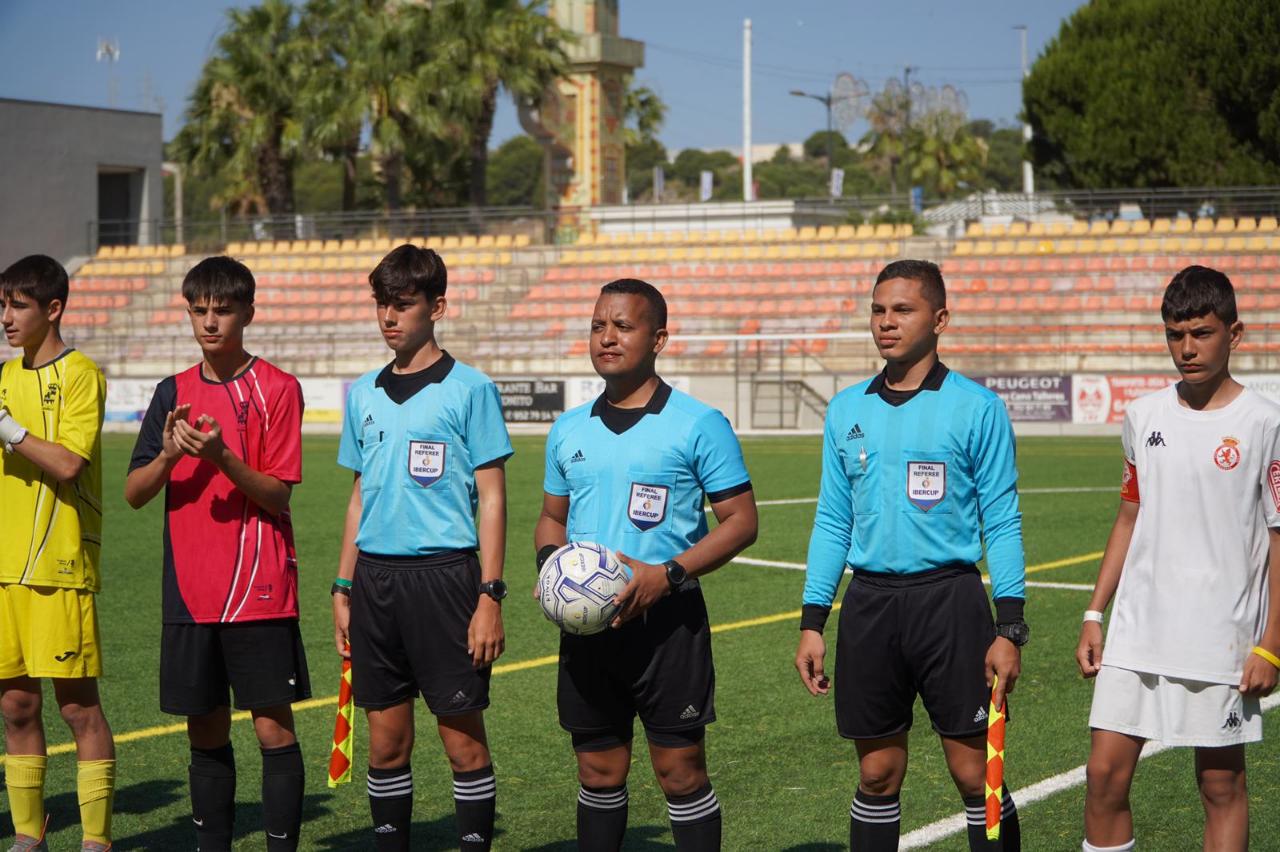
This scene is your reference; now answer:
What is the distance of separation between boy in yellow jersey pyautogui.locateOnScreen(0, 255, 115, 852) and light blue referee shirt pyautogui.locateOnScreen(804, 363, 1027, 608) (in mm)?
2470

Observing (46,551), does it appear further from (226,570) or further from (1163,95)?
(1163,95)

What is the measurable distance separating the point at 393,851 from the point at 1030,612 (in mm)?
6044

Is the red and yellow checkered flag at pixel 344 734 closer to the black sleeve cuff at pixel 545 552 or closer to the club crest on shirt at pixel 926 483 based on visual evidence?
the black sleeve cuff at pixel 545 552

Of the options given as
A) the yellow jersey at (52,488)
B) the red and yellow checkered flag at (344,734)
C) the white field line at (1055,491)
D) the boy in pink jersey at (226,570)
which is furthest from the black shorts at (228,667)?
the white field line at (1055,491)

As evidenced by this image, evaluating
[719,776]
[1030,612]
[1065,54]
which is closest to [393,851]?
[719,776]

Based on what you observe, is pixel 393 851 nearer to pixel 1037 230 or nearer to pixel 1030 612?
pixel 1030 612

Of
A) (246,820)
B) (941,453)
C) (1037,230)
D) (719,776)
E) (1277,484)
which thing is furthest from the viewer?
(1037,230)

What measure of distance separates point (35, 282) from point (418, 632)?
1751 millimetres

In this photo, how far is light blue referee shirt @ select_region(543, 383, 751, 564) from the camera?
4.31m

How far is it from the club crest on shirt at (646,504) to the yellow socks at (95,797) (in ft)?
6.48

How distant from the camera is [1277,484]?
3.95 metres

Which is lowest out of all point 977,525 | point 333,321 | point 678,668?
point 678,668

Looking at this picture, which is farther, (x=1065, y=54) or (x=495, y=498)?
(x=1065, y=54)

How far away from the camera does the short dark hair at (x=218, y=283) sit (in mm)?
4762
